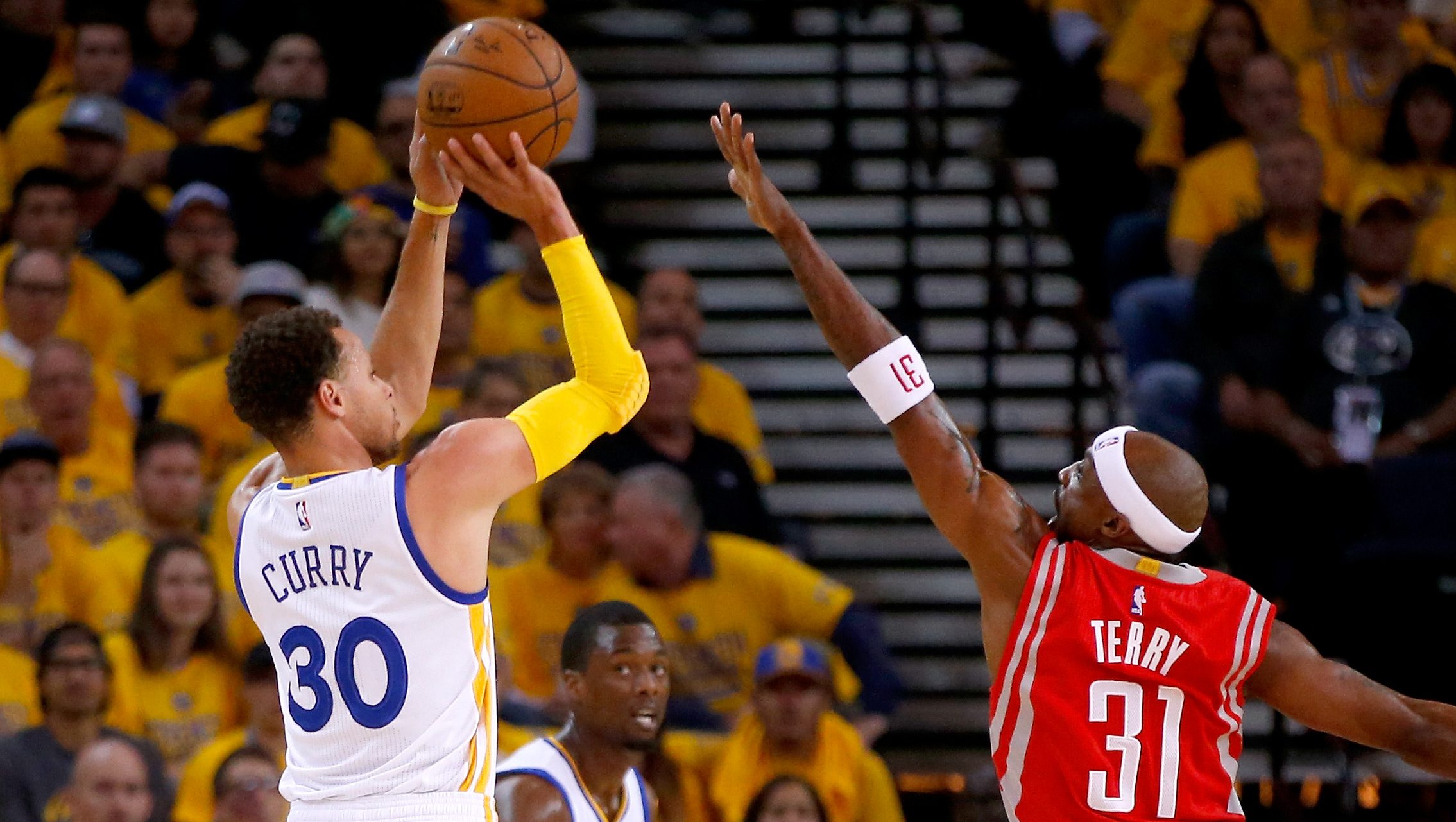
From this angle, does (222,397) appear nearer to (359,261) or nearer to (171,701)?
(359,261)

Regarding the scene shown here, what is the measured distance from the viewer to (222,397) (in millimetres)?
7922

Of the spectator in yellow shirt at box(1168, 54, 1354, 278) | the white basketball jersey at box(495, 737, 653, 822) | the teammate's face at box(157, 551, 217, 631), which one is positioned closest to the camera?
the white basketball jersey at box(495, 737, 653, 822)

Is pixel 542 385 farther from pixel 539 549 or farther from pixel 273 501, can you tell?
pixel 273 501

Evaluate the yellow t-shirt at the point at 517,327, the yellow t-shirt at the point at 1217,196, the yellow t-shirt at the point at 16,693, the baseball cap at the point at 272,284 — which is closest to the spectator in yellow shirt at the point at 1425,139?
the yellow t-shirt at the point at 1217,196

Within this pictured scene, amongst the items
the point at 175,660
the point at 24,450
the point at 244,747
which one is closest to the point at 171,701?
the point at 175,660

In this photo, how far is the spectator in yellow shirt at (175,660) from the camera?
684cm

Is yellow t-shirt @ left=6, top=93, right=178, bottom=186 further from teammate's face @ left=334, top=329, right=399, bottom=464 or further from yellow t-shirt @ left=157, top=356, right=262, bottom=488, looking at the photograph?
teammate's face @ left=334, top=329, right=399, bottom=464

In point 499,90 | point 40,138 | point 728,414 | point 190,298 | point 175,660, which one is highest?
point 40,138

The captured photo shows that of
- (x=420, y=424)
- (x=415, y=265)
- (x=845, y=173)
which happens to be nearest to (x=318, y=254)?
(x=420, y=424)

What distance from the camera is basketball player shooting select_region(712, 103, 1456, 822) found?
3.86 meters

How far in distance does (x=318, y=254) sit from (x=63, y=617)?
185cm

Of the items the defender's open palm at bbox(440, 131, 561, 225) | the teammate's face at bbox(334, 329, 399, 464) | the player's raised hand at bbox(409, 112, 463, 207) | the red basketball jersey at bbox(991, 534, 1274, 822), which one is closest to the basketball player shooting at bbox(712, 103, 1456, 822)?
the red basketball jersey at bbox(991, 534, 1274, 822)

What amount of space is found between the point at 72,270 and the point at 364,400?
5.42 metres

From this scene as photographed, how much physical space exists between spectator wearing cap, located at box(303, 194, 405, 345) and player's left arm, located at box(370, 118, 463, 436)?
12.0 feet
